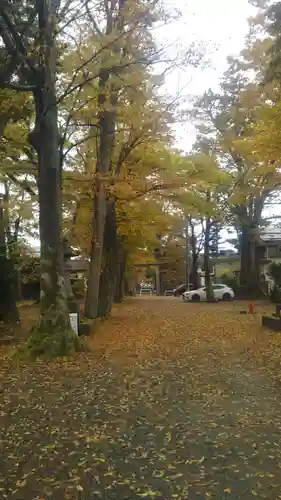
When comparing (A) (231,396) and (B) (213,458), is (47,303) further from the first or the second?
(B) (213,458)

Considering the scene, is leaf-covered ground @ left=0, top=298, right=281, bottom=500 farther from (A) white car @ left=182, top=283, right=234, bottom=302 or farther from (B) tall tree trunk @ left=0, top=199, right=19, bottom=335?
(A) white car @ left=182, top=283, right=234, bottom=302

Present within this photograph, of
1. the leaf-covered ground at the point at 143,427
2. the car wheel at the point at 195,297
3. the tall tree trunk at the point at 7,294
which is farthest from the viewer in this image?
the car wheel at the point at 195,297

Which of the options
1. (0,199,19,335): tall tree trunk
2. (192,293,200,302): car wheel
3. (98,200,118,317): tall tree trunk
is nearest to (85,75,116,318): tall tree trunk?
(0,199,19,335): tall tree trunk

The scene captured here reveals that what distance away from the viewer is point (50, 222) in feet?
34.2

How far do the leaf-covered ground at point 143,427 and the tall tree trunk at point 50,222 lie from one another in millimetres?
866

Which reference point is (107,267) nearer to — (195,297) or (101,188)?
(101,188)

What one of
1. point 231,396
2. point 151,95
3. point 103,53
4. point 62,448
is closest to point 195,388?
point 231,396

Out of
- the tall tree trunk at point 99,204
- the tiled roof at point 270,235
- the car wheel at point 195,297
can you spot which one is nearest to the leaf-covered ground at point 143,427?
the tall tree trunk at point 99,204

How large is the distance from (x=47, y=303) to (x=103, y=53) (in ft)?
18.1

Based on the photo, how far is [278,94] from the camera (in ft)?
46.1

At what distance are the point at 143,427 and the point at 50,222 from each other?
5962mm

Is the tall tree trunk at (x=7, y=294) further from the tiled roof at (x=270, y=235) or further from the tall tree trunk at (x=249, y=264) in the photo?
the tiled roof at (x=270, y=235)

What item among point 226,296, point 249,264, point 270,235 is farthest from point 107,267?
point 270,235

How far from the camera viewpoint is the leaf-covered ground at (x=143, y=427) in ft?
12.6
